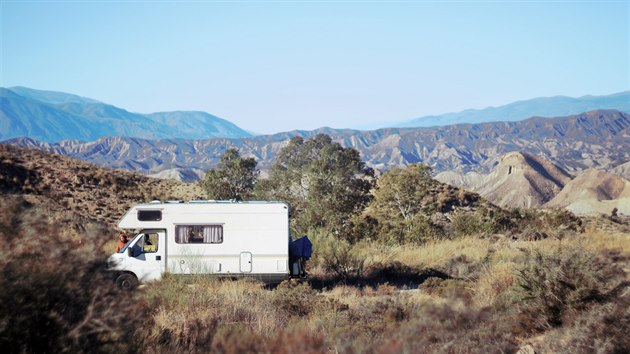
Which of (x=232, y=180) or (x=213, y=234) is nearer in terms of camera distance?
(x=213, y=234)

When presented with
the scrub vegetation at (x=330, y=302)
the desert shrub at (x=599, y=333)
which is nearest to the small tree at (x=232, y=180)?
the scrub vegetation at (x=330, y=302)

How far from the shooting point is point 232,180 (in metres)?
46.2

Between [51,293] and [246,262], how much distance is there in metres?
11.4

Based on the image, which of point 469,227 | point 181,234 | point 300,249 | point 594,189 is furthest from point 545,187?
point 181,234

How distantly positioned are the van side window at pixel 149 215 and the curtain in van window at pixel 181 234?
23.7 inches

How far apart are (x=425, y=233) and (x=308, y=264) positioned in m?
7.58

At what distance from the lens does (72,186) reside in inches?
1943

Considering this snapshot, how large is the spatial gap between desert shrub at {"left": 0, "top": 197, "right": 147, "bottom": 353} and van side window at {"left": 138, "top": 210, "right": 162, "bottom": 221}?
36.7ft

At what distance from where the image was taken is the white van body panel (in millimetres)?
16125

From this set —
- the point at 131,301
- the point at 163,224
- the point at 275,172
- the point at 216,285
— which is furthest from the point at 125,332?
the point at 275,172

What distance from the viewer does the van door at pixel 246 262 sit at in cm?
1619

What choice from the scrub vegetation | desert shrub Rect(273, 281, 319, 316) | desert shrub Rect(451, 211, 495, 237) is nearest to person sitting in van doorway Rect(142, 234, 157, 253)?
the scrub vegetation

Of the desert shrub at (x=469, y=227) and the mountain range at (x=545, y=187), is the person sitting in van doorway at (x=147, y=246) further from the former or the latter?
the mountain range at (x=545, y=187)

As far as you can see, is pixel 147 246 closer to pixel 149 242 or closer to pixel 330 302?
pixel 149 242
